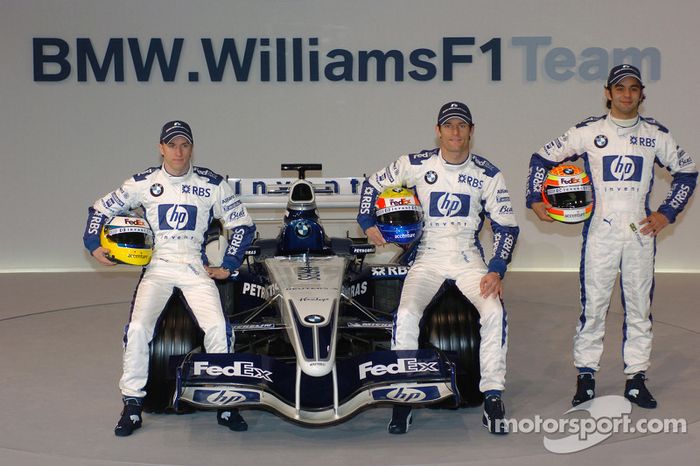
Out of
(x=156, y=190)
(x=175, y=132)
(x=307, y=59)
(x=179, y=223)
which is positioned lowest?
(x=179, y=223)

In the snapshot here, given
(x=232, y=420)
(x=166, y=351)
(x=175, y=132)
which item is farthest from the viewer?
(x=175, y=132)

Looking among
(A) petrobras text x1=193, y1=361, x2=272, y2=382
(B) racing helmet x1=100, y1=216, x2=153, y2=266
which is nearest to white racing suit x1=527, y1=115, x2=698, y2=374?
(A) petrobras text x1=193, y1=361, x2=272, y2=382

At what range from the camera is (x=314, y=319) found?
5570 millimetres

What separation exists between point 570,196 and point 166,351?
261 cm

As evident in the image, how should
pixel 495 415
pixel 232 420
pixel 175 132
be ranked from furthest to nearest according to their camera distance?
pixel 175 132 < pixel 232 420 < pixel 495 415

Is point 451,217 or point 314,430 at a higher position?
point 451,217

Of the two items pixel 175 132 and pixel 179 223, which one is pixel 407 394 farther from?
pixel 175 132

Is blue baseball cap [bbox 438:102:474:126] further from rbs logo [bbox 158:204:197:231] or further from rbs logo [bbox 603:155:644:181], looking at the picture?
rbs logo [bbox 158:204:197:231]

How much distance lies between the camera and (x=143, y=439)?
18.1 feet

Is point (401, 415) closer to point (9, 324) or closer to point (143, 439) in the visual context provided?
point (143, 439)

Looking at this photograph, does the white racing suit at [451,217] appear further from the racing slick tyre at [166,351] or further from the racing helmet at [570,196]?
the racing slick tyre at [166,351]

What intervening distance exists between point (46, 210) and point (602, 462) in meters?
8.36

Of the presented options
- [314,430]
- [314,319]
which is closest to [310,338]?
[314,319]

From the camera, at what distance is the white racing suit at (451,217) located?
6.15m
